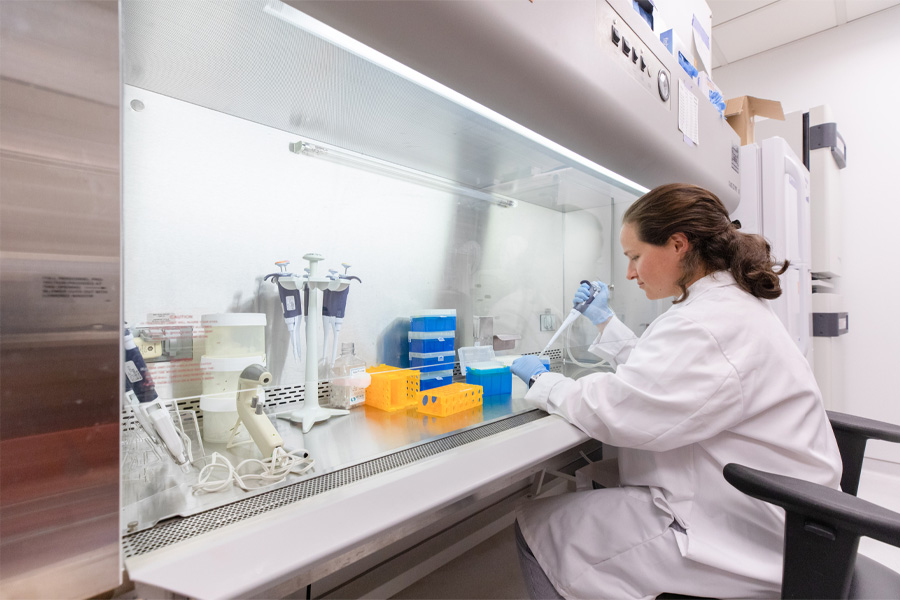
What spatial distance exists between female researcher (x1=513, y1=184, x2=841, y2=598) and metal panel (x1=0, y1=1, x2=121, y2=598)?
85cm

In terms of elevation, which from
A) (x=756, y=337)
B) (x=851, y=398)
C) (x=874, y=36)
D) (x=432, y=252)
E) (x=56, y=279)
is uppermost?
(x=874, y=36)

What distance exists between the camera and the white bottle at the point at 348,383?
1.17 meters

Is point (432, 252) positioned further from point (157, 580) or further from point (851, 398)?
point (851, 398)

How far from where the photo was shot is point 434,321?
55.4 inches

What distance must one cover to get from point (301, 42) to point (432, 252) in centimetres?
85

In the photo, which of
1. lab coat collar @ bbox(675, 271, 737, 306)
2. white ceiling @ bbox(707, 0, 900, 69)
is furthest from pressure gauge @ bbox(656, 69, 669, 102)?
white ceiling @ bbox(707, 0, 900, 69)

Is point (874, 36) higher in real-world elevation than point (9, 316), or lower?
higher

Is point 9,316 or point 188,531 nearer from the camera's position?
point 9,316

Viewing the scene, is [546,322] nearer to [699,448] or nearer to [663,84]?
[699,448]

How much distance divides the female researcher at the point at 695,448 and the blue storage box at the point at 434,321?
50 centimetres

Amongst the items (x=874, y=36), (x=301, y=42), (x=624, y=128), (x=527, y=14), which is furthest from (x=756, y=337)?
→ (x=874, y=36)

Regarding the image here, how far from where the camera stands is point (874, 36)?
257cm

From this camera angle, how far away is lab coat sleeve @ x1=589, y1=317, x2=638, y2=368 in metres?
1.56

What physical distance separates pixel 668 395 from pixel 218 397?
902 millimetres
